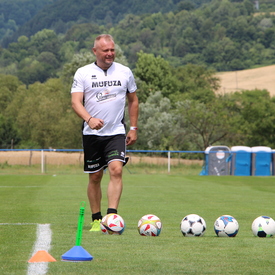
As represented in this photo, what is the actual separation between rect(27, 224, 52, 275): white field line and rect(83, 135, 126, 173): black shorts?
3.20 feet

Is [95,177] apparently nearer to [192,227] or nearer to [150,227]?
[150,227]

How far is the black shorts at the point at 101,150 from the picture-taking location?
27.7 ft

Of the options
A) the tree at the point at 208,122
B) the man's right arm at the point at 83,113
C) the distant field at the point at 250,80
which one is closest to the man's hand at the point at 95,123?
the man's right arm at the point at 83,113

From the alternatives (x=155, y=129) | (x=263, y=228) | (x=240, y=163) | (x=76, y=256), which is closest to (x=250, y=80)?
(x=155, y=129)

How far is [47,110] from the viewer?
68875 mm

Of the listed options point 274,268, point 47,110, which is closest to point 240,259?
point 274,268

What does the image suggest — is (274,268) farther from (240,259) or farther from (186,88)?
(186,88)

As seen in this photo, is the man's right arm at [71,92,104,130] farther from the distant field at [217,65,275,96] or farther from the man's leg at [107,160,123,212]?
the distant field at [217,65,275,96]

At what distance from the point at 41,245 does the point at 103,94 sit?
8.82ft

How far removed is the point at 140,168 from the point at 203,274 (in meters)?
35.5

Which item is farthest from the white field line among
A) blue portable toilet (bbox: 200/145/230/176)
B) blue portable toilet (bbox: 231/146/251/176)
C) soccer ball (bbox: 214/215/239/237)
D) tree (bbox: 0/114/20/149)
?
tree (bbox: 0/114/20/149)

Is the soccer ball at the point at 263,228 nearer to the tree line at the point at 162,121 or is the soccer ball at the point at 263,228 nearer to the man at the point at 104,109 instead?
the man at the point at 104,109

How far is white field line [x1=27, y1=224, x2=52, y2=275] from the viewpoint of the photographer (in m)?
4.87

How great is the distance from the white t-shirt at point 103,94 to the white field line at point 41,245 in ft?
4.47
